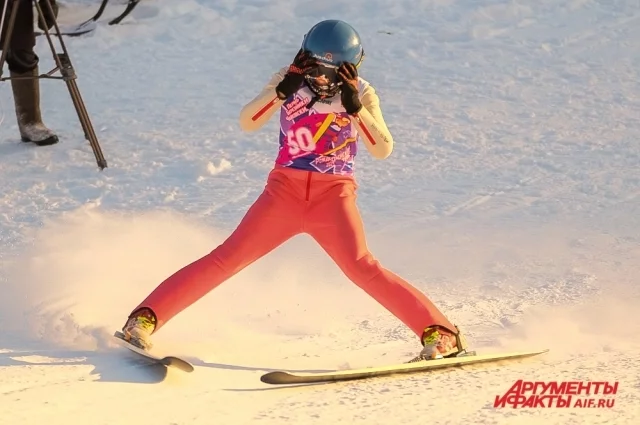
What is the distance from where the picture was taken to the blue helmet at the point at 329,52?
15.2ft

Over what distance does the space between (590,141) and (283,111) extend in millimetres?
3396

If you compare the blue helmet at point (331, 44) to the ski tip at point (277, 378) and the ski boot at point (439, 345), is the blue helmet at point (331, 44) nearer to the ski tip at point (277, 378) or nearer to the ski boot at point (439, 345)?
the ski boot at point (439, 345)

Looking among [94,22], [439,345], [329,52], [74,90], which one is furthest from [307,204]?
[94,22]

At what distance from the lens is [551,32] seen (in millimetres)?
9297

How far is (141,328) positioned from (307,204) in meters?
0.81

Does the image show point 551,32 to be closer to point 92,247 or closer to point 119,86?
point 119,86

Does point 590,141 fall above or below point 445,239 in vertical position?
above

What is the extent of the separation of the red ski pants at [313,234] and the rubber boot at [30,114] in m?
3.17

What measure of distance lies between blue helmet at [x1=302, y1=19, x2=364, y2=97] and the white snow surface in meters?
1.09

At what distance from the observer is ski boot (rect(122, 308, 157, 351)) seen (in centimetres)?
454

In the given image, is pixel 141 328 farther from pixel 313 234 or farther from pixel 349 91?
pixel 349 91

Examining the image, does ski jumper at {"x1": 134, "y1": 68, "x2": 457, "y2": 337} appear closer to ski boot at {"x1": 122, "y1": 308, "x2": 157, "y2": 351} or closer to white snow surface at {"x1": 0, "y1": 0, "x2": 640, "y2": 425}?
ski boot at {"x1": 122, "y1": 308, "x2": 157, "y2": 351}

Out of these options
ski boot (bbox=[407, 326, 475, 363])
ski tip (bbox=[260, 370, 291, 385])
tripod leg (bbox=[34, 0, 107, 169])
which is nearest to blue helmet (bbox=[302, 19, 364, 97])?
ski boot (bbox=[407, 326, 475, 363])

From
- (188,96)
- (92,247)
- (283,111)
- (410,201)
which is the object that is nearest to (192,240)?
(92,247)
